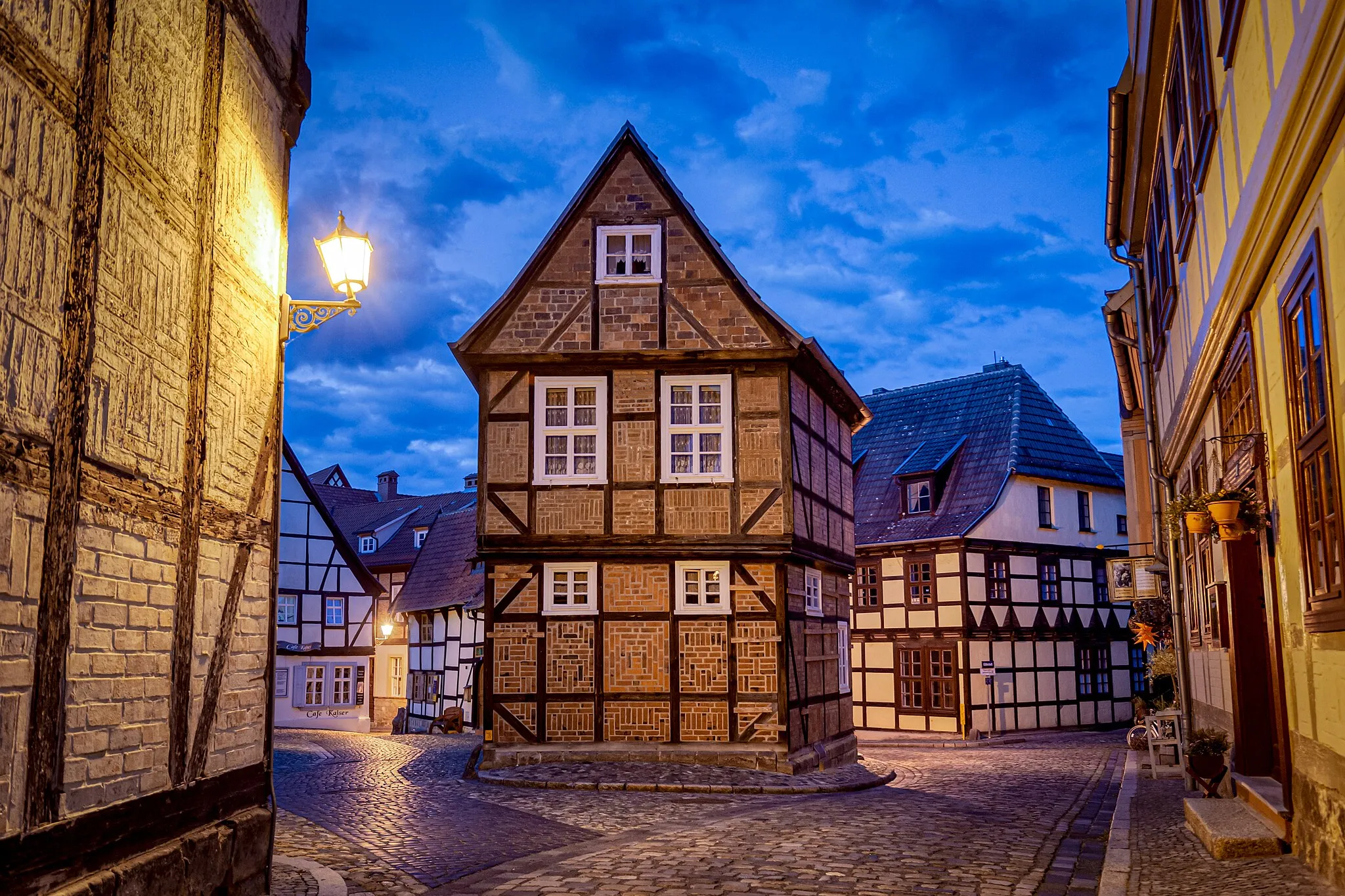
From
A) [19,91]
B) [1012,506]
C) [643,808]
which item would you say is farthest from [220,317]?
[1012,506]

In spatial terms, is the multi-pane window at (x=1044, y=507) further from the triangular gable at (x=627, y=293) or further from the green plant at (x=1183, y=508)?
the green plant at (x=1183, y=508)

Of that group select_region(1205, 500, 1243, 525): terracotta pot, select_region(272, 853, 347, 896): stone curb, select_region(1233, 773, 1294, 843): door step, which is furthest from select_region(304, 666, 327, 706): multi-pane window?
select_region(1205, 500, 1243, 525): terracotta pot

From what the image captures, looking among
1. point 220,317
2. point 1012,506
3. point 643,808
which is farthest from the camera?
point 1012,506

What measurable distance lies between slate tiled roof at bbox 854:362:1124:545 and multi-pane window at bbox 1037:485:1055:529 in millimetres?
417

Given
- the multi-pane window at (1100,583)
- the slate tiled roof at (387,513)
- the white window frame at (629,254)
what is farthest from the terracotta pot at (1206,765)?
the slate tiled roof at (387,513)

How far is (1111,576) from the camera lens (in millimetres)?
20359

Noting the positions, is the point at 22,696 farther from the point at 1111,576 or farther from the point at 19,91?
the point at 1111,576

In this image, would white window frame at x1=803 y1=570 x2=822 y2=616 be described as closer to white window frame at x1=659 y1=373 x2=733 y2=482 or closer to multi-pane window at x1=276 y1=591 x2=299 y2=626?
white window frame at x1=659 y1=373 x2=733 y2=482

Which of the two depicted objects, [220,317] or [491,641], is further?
[491,641]

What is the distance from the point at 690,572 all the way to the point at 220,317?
11.2 meters

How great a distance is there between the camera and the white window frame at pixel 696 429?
59.9 ft

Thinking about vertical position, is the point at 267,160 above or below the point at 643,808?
above

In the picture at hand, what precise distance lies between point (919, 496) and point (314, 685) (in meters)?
18.3

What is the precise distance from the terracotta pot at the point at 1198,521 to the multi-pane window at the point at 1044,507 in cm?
2311
